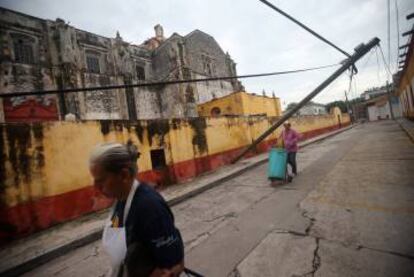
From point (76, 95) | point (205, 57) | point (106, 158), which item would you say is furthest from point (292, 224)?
point (205, 57)

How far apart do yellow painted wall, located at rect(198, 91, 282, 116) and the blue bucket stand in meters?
13.3

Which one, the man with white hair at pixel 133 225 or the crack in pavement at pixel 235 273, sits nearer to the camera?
the man with white hair at pixel 133 225

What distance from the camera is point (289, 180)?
23.2 feet

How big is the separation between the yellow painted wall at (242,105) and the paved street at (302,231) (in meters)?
14.1

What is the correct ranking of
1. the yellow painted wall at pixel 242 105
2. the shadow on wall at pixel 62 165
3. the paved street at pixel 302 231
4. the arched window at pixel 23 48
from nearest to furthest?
the paved street at pixel 302 231, the shadow on wall at pixel 62 165, the arched window at pixel 23 48, the yellow painted wall at pixel 242 105

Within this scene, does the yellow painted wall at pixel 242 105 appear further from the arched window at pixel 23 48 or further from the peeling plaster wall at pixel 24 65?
the arched window at pixel 23 48

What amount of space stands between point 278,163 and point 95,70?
19.7 meters

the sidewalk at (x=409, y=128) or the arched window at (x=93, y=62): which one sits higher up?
the arched window at (x=93, y=62)

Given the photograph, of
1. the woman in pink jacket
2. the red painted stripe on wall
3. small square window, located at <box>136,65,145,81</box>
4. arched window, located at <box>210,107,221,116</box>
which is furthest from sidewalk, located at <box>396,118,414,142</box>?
small square window, located at <box>136,65,145,81</box>

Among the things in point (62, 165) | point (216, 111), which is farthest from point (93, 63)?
point (62, 165)

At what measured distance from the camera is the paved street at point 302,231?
291cm

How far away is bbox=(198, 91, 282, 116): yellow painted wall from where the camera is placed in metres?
20.2

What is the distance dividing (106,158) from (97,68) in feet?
74.4

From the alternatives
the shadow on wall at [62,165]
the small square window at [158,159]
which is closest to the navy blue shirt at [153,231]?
the shadow on wall at [62,165]
